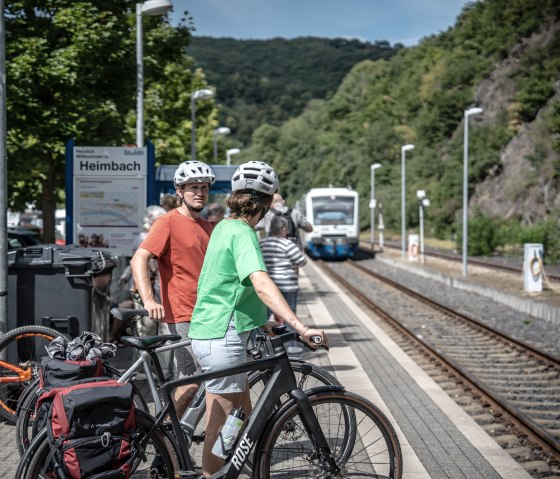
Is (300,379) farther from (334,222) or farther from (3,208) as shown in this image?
(334,222)

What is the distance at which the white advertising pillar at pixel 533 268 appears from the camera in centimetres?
2148

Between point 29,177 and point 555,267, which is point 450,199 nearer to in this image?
point 555,267

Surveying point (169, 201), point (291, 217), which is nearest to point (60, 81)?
point (291, 217)

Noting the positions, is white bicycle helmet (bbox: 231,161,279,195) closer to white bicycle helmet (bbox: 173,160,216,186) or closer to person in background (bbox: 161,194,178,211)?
white bicycle helmet (bbox: 173,160,216,186)

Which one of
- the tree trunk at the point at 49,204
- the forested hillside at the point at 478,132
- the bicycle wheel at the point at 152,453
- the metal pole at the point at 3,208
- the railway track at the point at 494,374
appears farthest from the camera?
the forested hillside at the point at 478,132

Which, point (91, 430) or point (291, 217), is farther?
point (291, 217)

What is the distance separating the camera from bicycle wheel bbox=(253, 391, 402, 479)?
4410mm

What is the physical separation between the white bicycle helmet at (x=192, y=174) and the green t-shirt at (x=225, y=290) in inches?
44.4

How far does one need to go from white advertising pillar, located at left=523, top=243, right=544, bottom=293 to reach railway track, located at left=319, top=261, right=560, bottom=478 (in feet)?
11.8

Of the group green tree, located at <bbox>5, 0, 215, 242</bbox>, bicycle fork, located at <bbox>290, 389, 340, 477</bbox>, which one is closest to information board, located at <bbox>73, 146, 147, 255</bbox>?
green tree, located at <bbox>5, 0, 215, 242</bbox>

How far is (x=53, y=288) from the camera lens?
25.0 ft

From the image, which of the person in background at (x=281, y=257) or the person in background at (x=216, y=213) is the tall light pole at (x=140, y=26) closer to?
the person in background at (x=216, y=213)

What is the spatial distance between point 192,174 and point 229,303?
54.7 inches

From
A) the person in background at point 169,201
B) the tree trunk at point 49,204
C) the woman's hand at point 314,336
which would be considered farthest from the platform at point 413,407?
the tree trunk at point 49,204
